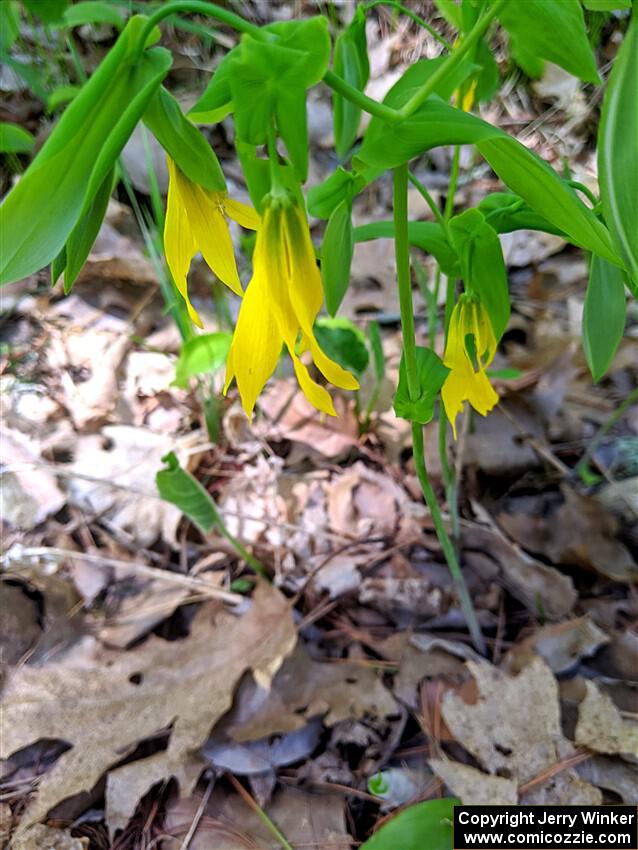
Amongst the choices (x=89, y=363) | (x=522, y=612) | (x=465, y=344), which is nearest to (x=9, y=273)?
(x=465, y=344)

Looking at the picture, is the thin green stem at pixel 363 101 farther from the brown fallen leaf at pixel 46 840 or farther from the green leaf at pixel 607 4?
the brown fallen leaf at pixel 46 840

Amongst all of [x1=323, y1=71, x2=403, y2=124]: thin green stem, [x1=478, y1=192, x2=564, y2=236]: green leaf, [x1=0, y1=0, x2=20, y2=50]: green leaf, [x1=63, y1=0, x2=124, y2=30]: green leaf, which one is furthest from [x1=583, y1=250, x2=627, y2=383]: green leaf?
[x1=0, y1=0, x2=20, y2=50]: green leaf

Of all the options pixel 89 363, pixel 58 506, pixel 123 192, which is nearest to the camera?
pixel 58 506

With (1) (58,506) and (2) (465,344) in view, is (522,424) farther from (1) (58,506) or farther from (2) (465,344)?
(1) (58,506)

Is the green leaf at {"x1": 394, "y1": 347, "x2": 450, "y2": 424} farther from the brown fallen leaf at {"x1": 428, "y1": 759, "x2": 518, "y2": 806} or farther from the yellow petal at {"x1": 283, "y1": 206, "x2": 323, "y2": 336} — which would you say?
the brown fallen leaf at {"x1": 428, "y1": 759, "x2": 518, "y2": 806}

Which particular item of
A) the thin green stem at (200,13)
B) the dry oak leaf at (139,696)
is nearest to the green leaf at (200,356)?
the dry oak leaf at (139,696)
